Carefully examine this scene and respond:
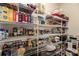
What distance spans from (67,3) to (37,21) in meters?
0.50

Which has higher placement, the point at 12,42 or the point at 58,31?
the point at 58,31

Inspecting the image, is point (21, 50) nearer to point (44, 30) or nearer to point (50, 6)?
point (44, 30)

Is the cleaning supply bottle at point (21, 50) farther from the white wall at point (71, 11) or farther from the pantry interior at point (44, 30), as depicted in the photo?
the white wall at point (71, 11)

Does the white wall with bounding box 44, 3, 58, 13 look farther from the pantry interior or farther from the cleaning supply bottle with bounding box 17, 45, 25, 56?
the cleaning supply bottle with bounding box 17, 45, 25, 56

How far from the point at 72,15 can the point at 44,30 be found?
1.50ft

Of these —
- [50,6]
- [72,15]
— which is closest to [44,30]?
[50,6]

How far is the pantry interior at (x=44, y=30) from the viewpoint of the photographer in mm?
1937

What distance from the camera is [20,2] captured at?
196cm

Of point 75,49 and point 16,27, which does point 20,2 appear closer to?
point 16,27

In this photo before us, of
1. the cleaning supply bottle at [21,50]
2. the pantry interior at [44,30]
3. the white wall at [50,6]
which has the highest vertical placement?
the white wall at [50,6]

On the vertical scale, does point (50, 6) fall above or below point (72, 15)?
above

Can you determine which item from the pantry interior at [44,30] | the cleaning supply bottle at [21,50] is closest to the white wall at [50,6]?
the pantry interior at [44,30]

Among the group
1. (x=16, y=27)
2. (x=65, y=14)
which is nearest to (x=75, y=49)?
(x=65, y=14)

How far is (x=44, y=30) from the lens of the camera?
78.3 inches
